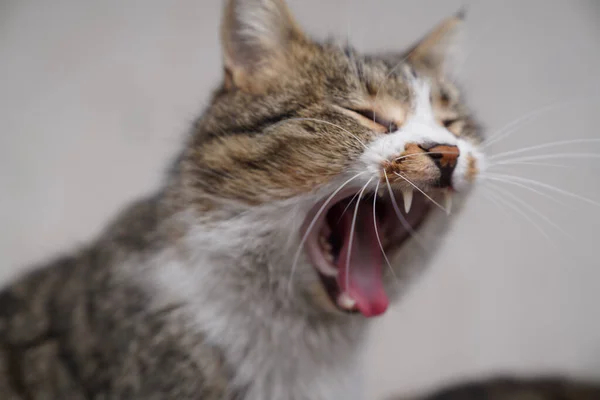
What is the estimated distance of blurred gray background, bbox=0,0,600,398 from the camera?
2.70 feet

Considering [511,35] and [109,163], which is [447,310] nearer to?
[511,35]

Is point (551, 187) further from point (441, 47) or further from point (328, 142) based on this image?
point (328, 142)

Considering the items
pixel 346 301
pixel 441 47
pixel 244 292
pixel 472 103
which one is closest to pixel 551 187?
pixel 472 103

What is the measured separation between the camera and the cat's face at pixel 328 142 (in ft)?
1.96

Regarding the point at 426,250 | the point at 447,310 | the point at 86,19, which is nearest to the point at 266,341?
the point at 426,250

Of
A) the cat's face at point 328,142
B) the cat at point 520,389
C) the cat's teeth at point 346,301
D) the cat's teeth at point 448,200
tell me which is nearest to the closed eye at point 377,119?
the cat's face at point 328,142

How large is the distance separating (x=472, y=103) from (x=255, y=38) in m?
0.40

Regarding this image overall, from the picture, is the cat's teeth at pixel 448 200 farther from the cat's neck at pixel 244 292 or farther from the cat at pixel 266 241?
the cat's neck at pixel 244 292

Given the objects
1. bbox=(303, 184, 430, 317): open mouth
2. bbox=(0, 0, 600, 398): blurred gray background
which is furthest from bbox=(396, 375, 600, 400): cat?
bbox=(303, 184, 430, 317): open mouth

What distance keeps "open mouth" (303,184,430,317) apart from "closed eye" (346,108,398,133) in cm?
9

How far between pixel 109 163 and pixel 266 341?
509 mm

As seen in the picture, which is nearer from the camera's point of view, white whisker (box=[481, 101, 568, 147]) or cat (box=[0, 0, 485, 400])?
cat (box=[0, 0, 485, 400])

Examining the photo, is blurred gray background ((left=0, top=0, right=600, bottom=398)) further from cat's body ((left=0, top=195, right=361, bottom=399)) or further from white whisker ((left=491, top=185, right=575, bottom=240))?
cat's body ((left=0, top=195, right=361, bottom=399))

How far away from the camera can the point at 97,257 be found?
77 cm
